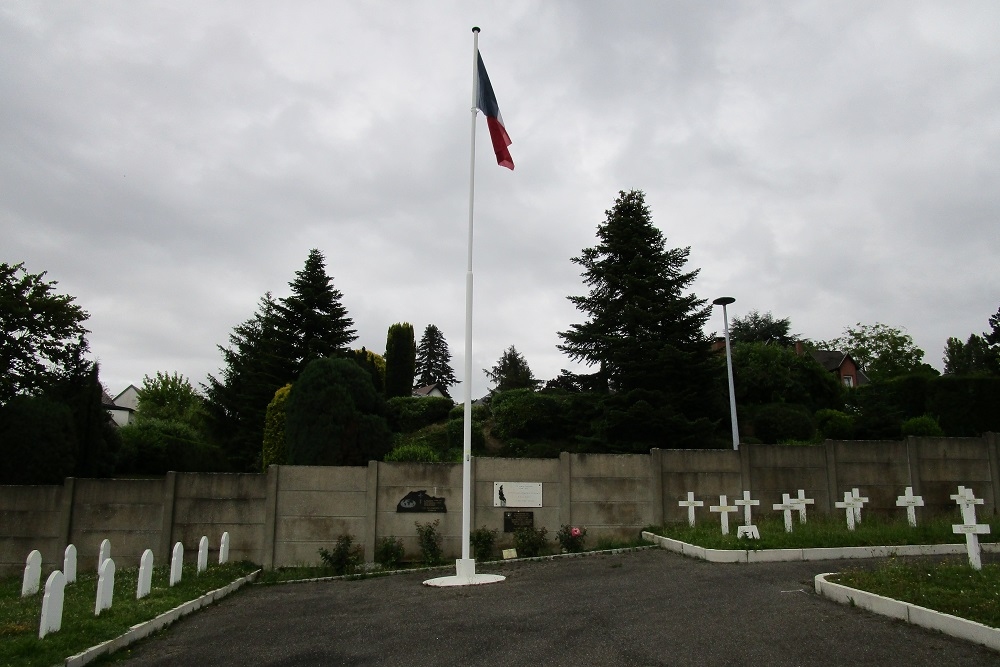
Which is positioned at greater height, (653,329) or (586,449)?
(653,329)

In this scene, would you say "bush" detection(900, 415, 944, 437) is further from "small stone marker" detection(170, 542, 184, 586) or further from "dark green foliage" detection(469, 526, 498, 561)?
"small stone marker" detection(170, 542, 184, 586)

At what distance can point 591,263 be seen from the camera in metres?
33.3

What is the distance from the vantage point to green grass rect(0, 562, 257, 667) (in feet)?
23.5

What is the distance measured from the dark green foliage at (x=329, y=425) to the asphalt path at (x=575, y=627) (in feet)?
32.8

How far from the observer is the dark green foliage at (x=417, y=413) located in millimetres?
34125

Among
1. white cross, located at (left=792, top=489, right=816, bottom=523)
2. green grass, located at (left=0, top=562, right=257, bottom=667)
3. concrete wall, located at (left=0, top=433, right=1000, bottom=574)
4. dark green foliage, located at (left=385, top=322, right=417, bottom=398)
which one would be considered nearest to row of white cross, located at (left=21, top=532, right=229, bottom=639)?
green grass, located at (left=0, top=562, right=257, bottom=667)

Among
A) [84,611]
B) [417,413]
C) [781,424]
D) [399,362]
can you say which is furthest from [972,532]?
[399,362]

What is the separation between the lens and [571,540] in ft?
50.6

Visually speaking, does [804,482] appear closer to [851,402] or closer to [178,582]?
[178,582]

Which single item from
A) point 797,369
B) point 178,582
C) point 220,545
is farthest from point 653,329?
point 178,582

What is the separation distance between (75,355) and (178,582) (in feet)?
62.2

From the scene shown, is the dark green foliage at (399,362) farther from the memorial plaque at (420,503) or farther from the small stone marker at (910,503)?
the small stone marker at (910,503)

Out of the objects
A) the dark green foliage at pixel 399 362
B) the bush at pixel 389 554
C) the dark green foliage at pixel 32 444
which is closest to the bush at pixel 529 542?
the bush at pixel 389 554

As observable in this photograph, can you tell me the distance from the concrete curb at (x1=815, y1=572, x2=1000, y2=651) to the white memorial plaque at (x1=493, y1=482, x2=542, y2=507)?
7203mm
